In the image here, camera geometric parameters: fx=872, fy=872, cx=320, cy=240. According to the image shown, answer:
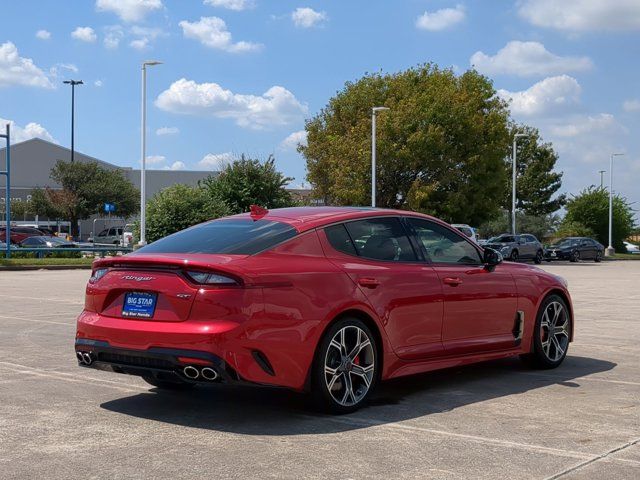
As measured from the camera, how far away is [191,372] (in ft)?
19.5

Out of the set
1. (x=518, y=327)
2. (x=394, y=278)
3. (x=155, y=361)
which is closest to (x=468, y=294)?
(x=518, y=327)

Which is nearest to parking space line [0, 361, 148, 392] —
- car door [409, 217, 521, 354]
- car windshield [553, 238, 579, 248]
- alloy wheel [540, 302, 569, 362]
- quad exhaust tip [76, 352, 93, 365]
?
quad exhaust tip [76, 352, 93, 365]

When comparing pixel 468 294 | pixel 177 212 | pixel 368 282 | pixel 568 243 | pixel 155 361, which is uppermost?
pixel 177 212

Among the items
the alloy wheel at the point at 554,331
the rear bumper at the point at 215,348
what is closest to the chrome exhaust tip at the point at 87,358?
the rear bumper at the point at 215,348

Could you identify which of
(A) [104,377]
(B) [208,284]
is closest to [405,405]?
(B) [208,284]

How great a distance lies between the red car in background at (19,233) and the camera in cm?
5088

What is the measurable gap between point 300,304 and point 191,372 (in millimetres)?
901

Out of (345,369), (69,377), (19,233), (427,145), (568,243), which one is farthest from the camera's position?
(19,233)

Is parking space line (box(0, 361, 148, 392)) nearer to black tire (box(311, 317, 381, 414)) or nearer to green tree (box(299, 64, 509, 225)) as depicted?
black tire (box(311, 317, 381, 414))

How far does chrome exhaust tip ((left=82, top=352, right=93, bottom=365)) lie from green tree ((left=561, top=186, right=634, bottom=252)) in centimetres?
6543

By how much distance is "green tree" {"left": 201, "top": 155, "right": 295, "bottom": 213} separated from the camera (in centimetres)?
4212

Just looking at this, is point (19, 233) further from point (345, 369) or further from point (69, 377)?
point (345, 369)

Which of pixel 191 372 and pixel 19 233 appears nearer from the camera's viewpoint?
pixel 191 372

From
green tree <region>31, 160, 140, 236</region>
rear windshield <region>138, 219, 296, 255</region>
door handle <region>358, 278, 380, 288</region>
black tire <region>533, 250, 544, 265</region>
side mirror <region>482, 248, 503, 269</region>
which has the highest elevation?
green tree <region>31, 160, 140, 236</region>
